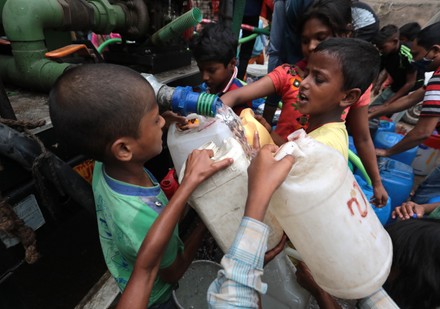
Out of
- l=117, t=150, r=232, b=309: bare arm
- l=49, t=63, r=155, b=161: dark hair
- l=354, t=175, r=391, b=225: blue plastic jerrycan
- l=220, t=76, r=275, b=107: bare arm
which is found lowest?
l=354, t=175, r=391, b=225: blue plastic jerrycan

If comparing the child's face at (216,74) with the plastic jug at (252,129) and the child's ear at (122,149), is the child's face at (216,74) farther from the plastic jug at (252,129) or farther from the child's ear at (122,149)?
the child's ear at (122,149)

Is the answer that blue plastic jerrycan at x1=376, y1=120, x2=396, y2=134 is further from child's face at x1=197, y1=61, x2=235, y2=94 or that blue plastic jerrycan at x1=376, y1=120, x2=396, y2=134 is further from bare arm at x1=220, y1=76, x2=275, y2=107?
bare arm at x1=220, y1=76, x2=275, y2=107

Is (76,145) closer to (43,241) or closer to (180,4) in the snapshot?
(43,241)

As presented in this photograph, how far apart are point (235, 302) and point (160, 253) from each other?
292mm

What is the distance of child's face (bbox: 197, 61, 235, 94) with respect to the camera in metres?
2.03

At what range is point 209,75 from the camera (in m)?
2.07

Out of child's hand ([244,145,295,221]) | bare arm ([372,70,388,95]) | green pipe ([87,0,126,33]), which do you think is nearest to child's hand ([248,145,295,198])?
child's hand ([244,145,295,221])

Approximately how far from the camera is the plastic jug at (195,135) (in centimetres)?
128

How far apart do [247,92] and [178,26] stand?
3.44ft

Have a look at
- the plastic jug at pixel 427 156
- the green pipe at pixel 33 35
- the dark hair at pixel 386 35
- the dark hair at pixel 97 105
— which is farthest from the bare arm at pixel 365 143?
the dark hair at pixel 386 35

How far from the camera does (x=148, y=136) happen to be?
38.3 inches

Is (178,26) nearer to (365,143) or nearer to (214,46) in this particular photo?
(214,46)

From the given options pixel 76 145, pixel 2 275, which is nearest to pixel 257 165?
pixel 76 145

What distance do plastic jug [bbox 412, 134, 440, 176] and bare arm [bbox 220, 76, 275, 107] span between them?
3390mm
